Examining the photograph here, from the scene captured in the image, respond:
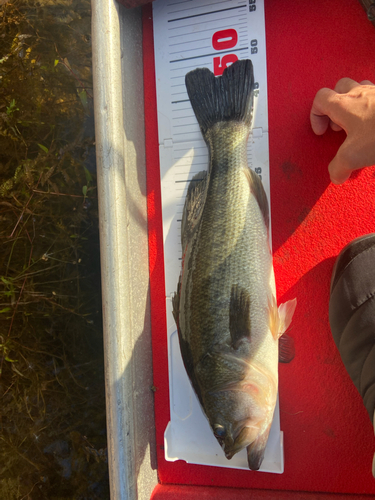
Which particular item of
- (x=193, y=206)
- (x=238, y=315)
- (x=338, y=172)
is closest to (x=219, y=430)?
(x=238, y=315)

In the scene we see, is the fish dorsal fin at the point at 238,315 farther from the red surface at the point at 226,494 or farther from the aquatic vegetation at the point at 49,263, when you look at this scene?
the aquatic vegetation at the point at 49,263

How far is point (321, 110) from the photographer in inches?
54.7

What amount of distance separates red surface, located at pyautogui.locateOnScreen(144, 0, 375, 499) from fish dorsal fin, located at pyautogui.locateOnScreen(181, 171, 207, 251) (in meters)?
0.39

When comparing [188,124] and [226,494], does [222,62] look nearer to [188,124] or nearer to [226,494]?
[188,124]

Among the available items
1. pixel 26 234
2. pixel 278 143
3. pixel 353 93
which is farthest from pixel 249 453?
pixel 26 234

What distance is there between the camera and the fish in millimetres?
1209

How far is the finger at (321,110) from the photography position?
4.42 ft

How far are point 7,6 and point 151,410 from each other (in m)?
2.43

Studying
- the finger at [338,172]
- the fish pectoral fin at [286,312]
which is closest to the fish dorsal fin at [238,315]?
the fish pectoral fin at [286,312]

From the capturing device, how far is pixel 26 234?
1887 millimetres

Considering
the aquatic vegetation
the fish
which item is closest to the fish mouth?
the fish

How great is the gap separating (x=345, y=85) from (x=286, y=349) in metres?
1.18

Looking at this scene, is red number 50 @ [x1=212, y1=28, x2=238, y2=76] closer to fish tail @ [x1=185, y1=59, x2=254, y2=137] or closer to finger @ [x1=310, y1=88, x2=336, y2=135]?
fish tail @ [x1=185, y1=59, x2=254, y2=137]

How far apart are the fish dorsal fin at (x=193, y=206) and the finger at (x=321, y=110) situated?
0.56 metres
